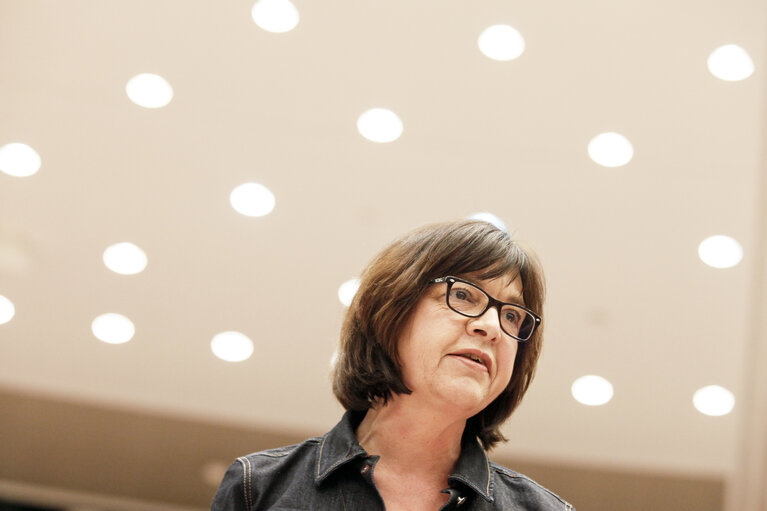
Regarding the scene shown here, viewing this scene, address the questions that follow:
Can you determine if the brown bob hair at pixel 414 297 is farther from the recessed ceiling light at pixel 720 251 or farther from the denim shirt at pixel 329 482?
the recessed ceiling light at pixel 720 251

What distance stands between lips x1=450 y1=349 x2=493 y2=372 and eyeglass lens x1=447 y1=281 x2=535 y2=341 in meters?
0.05

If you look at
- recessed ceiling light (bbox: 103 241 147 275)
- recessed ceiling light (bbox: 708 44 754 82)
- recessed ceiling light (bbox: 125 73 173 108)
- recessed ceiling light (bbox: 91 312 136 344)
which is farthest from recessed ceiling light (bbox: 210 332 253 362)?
recessed ceiling light (bbox: 708 44 754 82)

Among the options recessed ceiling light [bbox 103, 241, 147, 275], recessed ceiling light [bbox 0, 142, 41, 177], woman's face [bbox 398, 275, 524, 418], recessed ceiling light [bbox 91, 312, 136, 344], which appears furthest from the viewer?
recessed ceiling light [bbox 91, 312, 136, 344]

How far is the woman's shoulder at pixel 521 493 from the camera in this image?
1.53 meters

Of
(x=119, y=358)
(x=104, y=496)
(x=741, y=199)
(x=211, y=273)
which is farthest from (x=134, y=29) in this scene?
(x=104, y=496)

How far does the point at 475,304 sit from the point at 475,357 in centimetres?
8

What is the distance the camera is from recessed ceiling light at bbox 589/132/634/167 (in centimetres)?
459

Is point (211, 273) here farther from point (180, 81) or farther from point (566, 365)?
point (566, 365)

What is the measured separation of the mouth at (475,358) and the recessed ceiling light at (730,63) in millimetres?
3159

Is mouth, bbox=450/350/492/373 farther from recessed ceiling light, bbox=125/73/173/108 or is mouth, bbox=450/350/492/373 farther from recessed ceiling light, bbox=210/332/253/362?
recessed ceiling light, bbox=210/332/253/362

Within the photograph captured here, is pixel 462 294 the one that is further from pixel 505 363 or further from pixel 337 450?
pixel 337 450

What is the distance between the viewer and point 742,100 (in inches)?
169

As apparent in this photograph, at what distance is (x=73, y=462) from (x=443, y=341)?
19.6 feet

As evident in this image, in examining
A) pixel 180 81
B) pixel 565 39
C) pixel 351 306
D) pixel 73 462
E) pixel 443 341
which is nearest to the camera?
pixel 443 341
